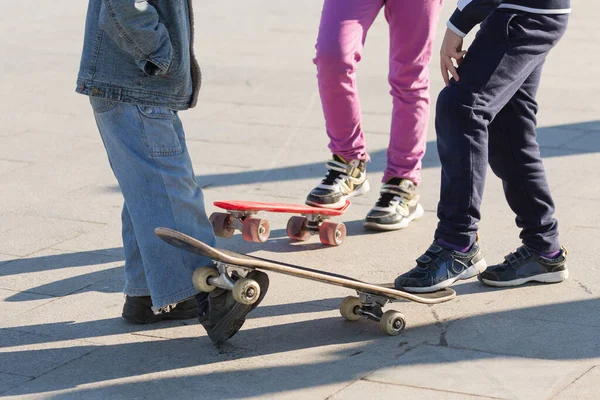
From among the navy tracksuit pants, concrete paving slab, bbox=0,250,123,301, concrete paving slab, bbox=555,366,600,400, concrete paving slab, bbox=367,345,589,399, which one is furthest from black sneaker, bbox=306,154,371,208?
concrete paving slab, bbox=555,366,600,400

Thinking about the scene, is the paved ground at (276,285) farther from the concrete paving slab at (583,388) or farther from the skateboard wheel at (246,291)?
the skateboard wheel at (246,291)

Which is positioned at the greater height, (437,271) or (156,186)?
Answer: (156,186)

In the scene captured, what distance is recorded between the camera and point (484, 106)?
3869 mm

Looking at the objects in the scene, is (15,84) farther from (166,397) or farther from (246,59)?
(166,397)

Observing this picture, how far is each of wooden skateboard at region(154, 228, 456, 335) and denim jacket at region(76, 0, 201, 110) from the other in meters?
0.54

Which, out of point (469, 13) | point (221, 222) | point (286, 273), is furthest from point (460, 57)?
point (221, 222)

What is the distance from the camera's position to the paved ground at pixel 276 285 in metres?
3.40

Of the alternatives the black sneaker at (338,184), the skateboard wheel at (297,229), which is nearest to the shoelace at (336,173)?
the black sneaker at (338,184)

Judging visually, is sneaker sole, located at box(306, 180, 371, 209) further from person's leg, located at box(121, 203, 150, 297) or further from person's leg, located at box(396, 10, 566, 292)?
person's leg, located at box(121, 203, 150, 297)

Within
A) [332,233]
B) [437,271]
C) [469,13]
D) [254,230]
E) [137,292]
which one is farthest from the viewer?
[332,233]

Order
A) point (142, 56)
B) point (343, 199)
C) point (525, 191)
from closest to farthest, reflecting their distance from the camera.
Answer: point (142, 56) → point (525, 191) → point (343, 199)

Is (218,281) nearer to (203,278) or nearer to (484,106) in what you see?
(203,278)

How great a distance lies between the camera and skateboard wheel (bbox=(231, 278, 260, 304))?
3.45 meters

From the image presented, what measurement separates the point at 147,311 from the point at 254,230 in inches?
36.2
